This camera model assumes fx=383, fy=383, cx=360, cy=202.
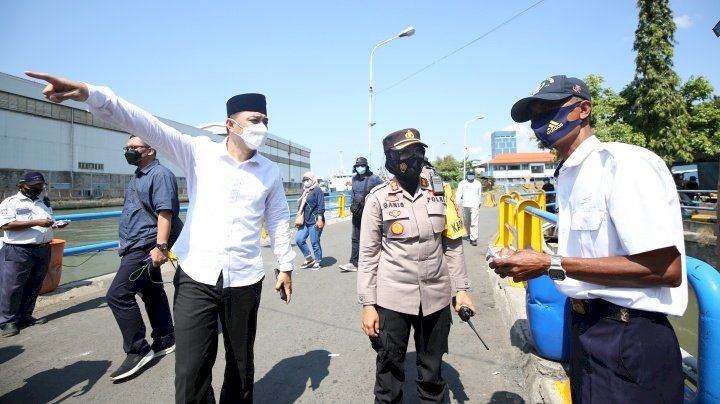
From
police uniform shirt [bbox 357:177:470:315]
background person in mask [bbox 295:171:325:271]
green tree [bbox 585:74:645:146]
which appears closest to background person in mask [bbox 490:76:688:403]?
police uniform shirt [bbox 357:177:470:315]

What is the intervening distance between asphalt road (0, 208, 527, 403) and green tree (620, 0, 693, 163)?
3130cm

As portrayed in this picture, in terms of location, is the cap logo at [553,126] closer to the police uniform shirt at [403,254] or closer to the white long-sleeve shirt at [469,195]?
the police uniform shirt at [403,254]

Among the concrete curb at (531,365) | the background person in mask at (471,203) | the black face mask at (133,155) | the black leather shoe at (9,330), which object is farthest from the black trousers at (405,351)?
the background person in mask at (471,203)

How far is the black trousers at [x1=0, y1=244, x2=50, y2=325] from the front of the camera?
4.20 m

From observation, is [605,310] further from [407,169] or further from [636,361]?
[407,169]

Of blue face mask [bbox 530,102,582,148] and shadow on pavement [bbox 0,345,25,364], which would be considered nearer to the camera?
blue face mask [bbox 530,102,582,148]

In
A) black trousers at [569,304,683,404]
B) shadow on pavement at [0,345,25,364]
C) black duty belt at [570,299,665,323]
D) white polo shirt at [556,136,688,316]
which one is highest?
white polo shirt at [556,136,688,316]

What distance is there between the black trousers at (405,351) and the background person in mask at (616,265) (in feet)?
3.11

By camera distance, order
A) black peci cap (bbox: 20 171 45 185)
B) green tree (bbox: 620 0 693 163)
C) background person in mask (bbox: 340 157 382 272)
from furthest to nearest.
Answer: green tree (bbox: 620 0 693 163), background person in mask (bbox: 340 157 382 272), black peci cap (bbox: 20 171 45 185)

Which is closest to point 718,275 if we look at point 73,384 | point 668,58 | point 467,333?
point 467,333

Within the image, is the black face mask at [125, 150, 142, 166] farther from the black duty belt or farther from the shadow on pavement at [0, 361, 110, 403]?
the black duty belt

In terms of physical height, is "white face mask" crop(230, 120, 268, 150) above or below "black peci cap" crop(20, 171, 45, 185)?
above

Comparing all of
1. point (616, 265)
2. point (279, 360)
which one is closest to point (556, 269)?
point (616, 265)

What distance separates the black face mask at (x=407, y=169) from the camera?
248 centimetres
